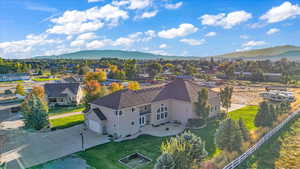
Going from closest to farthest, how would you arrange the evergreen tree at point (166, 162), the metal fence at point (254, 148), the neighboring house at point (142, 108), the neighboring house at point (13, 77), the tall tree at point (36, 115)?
the evergreen tree at point (166, 162), the metal fence at point (254, 148), the neighboring house at point (142, 108), the tall tree at point (36, 115), the neighboring house at point (13, 77)

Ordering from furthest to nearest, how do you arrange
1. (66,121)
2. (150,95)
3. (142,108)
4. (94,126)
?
1. (66,121)
2. (150,95)
3. (142,108)
4. (94,126)

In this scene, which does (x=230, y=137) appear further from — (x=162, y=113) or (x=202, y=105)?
(x=162, y=113)

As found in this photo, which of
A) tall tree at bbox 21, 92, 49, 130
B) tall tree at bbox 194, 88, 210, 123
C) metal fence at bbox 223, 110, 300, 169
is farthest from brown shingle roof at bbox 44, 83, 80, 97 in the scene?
metal fence at bbox 223, 110, 300, 169

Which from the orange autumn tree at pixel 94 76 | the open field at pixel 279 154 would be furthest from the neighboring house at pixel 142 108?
the orange autumn tree at pixel 94 76

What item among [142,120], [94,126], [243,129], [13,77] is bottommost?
[94,126]

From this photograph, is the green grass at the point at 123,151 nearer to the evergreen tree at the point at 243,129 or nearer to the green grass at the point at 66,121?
the evergreen tree at the point at 243,129

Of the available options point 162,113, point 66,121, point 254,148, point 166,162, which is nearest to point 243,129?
point 254,148

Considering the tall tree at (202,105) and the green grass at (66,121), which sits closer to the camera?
the tall tree at (202,105)

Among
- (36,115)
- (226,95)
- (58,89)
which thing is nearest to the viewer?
(36,115)
